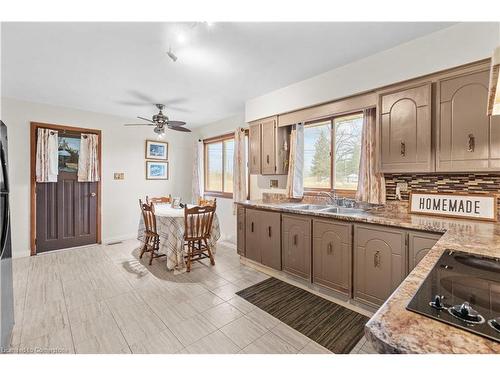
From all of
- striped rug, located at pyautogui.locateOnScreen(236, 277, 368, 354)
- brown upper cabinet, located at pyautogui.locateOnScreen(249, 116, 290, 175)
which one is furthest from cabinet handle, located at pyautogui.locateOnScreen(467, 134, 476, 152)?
brown upper cabinet, located at pyautogui.locateOnScreen(249, 116, 290, 175)

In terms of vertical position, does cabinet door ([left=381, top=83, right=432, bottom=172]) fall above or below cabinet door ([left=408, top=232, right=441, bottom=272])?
above

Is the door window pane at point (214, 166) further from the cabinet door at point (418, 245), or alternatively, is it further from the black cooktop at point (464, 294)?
the black cooktop at point (464, 294)

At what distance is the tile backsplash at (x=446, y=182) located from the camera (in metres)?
1.96

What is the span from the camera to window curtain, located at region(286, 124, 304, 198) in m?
3.27

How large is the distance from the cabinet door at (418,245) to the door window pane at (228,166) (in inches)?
134

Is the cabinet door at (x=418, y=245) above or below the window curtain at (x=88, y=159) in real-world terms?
below

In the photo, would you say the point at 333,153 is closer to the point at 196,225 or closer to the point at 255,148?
the point at 255,148

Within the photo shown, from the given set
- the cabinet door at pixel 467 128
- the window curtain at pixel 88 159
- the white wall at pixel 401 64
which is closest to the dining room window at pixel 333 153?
the white wall at pixel 401 64

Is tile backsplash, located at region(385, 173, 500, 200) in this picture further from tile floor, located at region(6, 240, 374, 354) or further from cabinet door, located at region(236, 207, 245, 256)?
cabinet door, located at region(236, 207, 245, 256)

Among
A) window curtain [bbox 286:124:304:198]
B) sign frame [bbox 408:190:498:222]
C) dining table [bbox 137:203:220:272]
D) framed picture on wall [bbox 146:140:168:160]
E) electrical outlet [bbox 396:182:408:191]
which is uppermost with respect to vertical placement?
framed picture on wall [bbox 146:140:168:160]

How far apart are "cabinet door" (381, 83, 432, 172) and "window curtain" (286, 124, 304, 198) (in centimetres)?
115

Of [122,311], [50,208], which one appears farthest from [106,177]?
[122,311]

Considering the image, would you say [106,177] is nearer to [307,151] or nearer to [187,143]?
[187,143]

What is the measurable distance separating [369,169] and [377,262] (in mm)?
995
